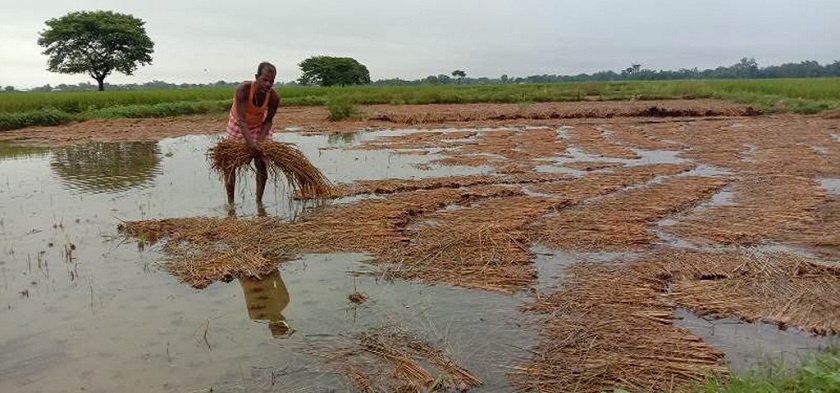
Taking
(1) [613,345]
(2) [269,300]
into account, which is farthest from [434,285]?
(1) [613,345]

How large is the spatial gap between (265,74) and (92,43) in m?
Result: 39.4

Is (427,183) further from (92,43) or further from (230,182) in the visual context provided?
(92,43)

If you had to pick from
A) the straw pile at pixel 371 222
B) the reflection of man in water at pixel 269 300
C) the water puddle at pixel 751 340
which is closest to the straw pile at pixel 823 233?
the water puddle at pixel 751 340

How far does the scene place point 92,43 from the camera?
129ft

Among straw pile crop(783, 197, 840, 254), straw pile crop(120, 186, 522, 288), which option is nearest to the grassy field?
straw pile crop(120, 186, 522, 288)

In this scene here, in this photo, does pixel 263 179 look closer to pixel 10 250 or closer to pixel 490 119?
pixel 10 250

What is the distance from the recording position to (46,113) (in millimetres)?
19719

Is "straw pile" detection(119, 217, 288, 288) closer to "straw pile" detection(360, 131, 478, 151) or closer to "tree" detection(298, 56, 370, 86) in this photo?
"straw pile" detection(360, 131, 478, 151)

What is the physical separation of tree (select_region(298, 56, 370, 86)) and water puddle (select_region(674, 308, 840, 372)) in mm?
59997

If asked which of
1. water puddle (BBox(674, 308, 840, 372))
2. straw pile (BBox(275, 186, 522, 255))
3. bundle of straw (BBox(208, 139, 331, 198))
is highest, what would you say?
bundle of straw (BBox(208, 139, 331, 198))

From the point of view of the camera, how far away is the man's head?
650 cm

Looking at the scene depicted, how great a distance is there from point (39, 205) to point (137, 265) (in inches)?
130

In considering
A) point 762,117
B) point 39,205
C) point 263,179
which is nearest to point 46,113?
point 39,205

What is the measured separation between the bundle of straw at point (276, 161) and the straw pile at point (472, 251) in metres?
1.74
